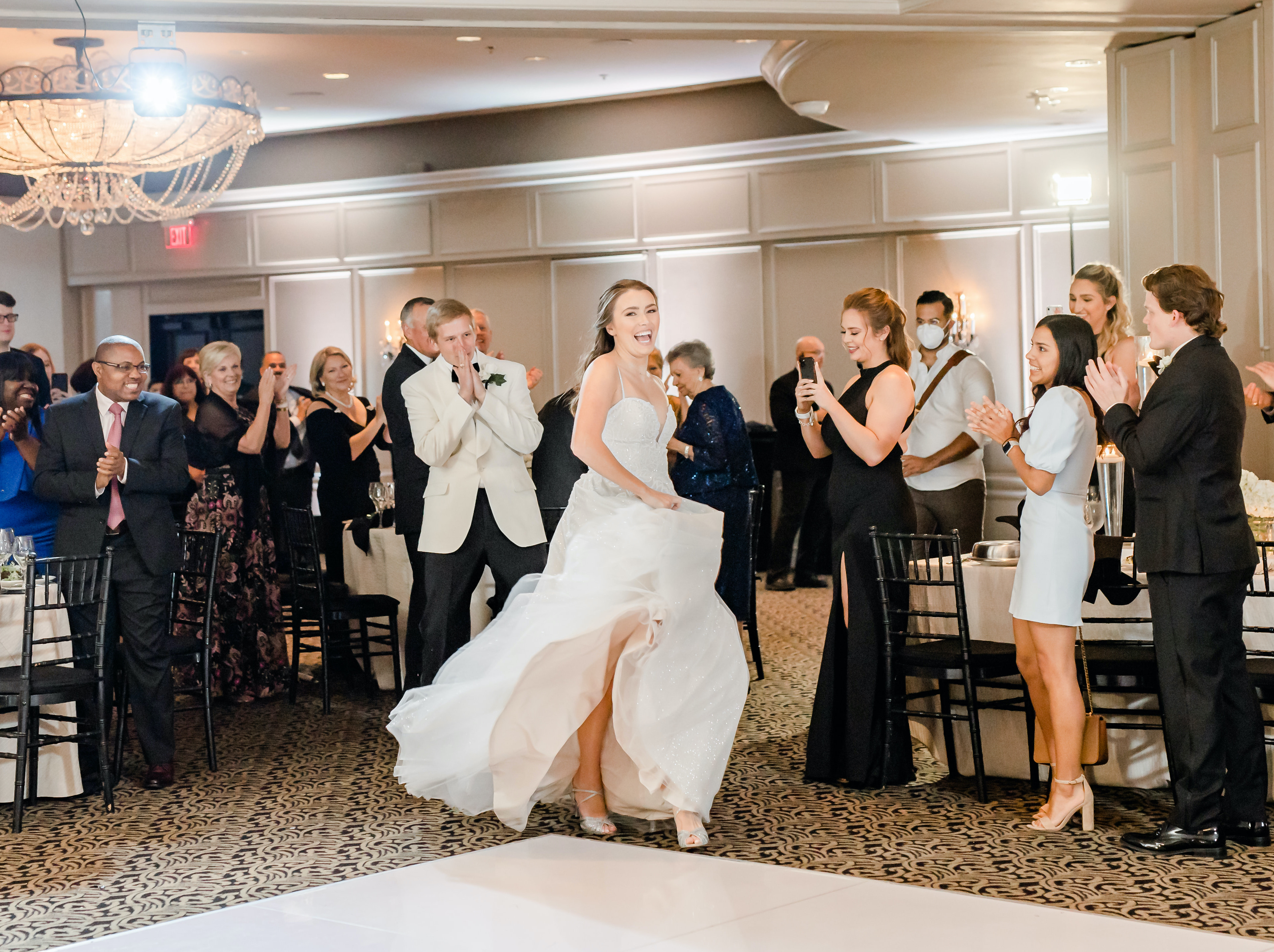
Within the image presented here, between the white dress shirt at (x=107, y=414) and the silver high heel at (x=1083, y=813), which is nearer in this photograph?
the silver high heel at (x=1083, y=813)

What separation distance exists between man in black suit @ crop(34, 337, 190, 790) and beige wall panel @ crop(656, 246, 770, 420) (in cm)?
691

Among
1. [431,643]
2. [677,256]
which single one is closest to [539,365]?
[677,256]

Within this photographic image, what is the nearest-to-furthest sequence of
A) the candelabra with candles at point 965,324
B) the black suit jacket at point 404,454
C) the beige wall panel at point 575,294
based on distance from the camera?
the black suit jacket at point 404,454, the candelabra with candles at point 965,324, the beige wall panel at point 575,294

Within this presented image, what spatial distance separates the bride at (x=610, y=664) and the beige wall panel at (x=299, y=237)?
30.5 ft

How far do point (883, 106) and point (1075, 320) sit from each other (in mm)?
5173

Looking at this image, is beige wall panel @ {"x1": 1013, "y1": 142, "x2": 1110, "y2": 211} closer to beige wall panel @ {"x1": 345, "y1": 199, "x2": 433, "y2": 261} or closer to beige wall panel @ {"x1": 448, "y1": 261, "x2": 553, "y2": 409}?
beige wall panel @ {"x1": 448, "y1": 261, "x2": 553, "y2": 409}

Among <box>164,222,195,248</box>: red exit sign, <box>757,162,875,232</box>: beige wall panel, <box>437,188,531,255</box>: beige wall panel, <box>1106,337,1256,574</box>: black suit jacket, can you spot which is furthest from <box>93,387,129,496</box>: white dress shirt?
<box>164,222,195,248</box>: red exit sign

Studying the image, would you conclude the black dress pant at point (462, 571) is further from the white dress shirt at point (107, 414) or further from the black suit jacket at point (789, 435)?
the black suit jacket at point (789, 435)

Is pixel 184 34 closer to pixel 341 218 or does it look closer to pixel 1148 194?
pixel 341 218

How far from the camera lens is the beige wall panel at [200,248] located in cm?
1352

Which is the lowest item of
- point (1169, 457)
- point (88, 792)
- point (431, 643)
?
point (88, 792)

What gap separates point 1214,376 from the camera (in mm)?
3873

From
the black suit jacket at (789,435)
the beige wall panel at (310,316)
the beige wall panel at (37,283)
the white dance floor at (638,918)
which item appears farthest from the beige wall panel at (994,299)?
the beige wall panel at (37,283)

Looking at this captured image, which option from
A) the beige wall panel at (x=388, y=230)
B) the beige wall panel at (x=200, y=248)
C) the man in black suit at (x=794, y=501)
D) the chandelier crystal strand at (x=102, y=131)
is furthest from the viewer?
the beige wall panel at (x=200, y=248)
